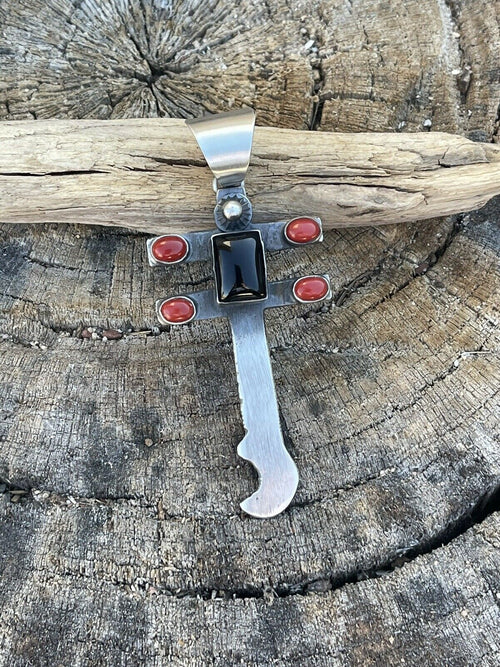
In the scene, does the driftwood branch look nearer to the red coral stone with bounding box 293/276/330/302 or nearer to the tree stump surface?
the tree stump surface

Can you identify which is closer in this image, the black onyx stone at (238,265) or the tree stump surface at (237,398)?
the tree stump surface at (237,398)

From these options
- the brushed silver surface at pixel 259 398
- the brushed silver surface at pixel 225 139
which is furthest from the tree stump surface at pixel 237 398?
the brushed silver surface at pixel 225 139

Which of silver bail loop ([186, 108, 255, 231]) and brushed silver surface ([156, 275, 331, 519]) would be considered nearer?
brushed silver surface ([156, 275, 331, 519])

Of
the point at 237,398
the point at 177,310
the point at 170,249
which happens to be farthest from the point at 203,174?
the point at 237,398

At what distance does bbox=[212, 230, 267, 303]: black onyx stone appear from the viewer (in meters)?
1.56

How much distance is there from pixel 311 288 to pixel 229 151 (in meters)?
0.43

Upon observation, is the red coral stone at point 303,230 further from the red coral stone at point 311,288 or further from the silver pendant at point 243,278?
A: the red coral stone at point 311,288

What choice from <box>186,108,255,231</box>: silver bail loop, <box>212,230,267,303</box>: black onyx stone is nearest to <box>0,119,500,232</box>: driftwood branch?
<box>186,108,255,231</box>: silver bail loop

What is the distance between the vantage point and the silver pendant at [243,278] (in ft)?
5.07

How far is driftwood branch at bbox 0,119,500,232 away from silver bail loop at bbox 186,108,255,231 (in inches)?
3.8

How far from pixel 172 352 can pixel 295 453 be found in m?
0.45

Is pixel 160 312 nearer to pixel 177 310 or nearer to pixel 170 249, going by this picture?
pixel 177 310

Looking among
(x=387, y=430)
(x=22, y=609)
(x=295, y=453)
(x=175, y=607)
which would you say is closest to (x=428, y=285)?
(x=387, y=430)

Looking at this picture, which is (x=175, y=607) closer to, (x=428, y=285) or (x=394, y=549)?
(x=394, y=549)
